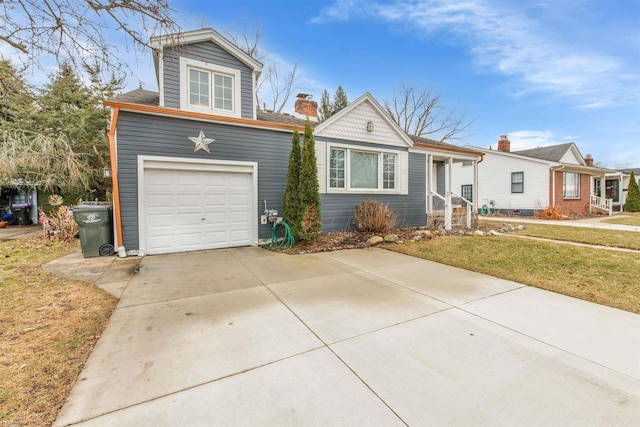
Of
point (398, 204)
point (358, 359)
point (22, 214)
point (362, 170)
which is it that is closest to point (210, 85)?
point (362, 170)

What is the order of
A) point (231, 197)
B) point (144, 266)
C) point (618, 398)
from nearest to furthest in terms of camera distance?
point (618, 398) < point (144, 266) < point (231, 197)

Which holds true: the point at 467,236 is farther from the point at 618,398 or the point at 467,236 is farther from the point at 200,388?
the point at 200,388

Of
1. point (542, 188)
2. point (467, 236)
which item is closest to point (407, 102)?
point (542, 188)

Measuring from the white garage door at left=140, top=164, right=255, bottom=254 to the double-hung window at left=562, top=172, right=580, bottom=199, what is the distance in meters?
19.3

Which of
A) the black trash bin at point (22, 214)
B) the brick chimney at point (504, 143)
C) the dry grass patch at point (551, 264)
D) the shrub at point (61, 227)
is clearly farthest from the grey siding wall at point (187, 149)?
the brick chimney at point (504, 143)

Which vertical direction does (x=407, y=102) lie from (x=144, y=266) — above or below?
above

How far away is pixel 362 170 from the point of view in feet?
31.3

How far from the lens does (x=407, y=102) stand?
983 inches

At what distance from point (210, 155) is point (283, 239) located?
3.01 metres

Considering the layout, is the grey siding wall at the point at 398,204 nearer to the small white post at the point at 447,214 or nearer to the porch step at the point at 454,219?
the porch step at the point at 454,219

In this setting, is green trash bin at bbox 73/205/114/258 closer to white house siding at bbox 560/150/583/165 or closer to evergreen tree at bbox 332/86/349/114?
white house siding at bbox 560/150/583/165

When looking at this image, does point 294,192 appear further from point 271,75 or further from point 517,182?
point 517,182

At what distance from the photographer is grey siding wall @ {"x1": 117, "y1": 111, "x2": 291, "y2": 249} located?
21.1 feet

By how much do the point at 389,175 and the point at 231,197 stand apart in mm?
5529
